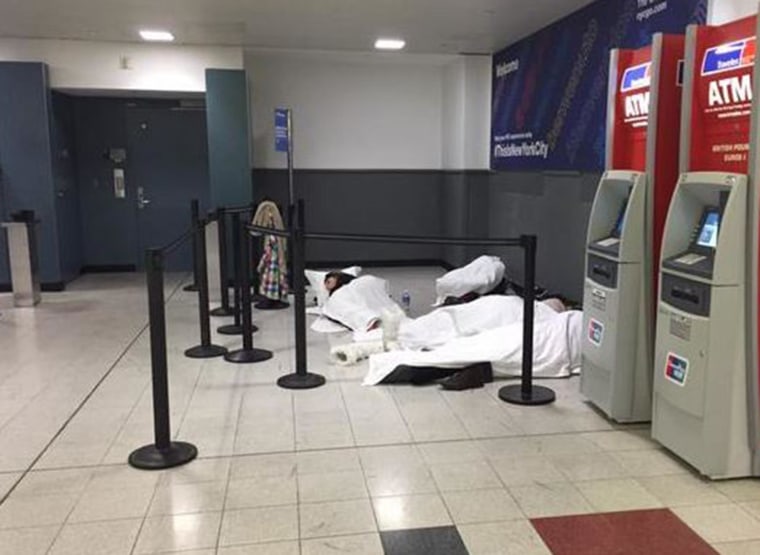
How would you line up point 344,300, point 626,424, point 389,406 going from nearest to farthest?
point 626,424 → point 389,406 → point 344,300

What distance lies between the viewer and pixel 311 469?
3043mm

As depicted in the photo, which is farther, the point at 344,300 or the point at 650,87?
the point at 344,300

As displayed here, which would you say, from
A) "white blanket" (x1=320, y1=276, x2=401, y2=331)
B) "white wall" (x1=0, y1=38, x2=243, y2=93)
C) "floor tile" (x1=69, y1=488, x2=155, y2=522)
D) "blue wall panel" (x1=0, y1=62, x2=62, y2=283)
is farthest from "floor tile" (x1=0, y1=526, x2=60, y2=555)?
"white wall" (x1=0, y1=38, x2=243, y2=93)

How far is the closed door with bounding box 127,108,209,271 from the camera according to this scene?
8.41 m

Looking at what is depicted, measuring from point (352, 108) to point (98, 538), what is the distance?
7093 mm

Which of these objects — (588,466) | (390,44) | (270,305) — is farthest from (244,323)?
(390,44)

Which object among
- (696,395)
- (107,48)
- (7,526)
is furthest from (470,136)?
(7,526)

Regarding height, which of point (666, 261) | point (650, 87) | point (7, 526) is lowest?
point (7, 526)

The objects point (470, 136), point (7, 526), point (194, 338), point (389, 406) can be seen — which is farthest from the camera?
point (470, 136)

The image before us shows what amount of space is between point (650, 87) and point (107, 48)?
5937 millimetres

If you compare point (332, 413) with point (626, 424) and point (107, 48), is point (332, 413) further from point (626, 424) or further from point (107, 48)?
point (107, 48)

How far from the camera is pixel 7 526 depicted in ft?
8.46

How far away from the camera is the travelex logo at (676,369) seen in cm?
293

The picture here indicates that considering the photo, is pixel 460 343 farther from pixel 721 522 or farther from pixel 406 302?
pixel 406 302
